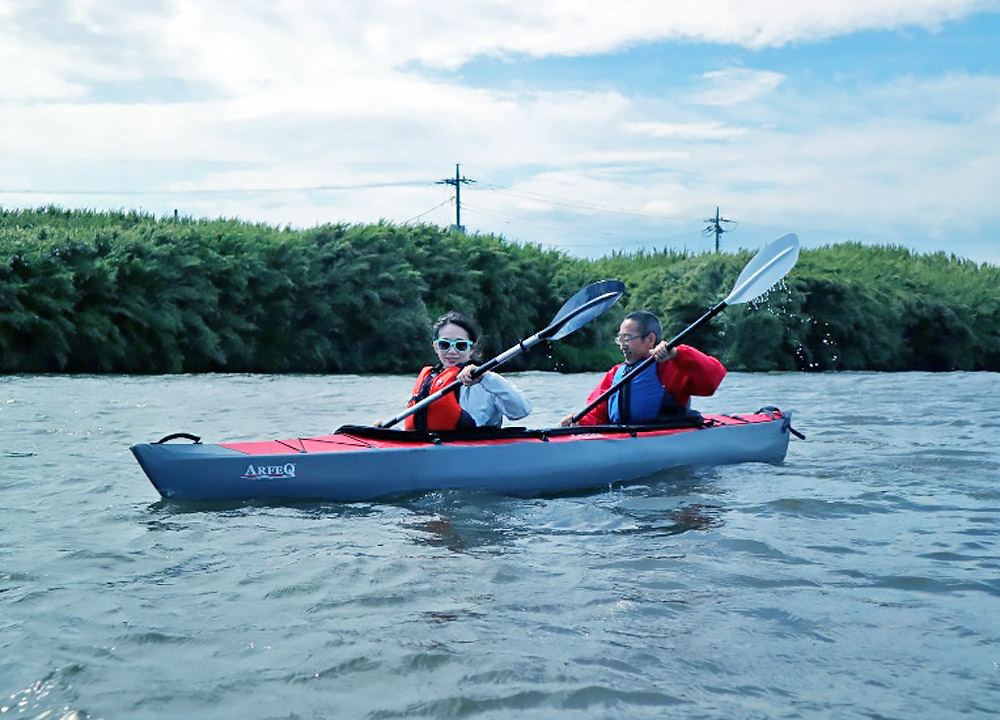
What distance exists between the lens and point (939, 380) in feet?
47.6

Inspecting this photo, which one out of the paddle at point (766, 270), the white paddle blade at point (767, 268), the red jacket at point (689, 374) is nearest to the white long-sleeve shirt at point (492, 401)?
the red jacket at point (689, 374)

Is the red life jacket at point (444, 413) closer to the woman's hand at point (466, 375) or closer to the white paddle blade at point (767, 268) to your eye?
the woman's hand at point (466, 375)

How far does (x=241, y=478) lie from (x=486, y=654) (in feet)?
7.68

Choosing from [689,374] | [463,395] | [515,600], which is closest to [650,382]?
[689,374]

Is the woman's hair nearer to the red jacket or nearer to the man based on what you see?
the man

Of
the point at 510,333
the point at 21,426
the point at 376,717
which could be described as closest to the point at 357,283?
the point at 510,333

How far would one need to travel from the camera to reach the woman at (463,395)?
534 cm

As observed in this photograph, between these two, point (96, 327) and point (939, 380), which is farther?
point (939, 380)

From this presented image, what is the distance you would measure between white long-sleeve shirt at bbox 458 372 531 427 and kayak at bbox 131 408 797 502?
11 centimetres

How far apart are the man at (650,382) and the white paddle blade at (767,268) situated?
3.54 feet

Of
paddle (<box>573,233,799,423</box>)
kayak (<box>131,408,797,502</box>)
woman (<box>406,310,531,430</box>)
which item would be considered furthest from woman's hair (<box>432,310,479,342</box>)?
paddle (<box>573,233,799,423</box>)

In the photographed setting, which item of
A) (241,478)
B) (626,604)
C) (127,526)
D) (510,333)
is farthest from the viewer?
(510,333)

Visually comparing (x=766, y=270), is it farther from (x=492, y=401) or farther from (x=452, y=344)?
(x=452, y=344)

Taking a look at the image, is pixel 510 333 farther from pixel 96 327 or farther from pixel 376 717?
pixel 376 717
